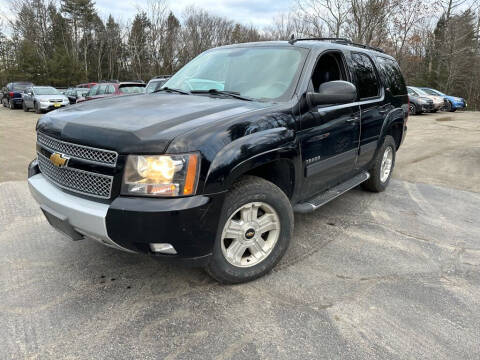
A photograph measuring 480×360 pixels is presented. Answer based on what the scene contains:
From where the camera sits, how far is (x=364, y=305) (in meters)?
2.68

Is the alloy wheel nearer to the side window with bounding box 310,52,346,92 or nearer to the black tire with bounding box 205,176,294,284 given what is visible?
the black tire with bounding box 205,176,294,284

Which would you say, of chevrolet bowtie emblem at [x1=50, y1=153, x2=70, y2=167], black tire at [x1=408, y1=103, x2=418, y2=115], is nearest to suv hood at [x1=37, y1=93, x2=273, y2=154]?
chevrolet bowtie emblem at [x1=50, y1=153, x2=70, y2=167]

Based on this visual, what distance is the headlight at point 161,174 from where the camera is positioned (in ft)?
7.43

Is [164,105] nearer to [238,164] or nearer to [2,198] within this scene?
[238,164]

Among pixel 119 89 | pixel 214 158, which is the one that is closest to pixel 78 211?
pixel 214 158

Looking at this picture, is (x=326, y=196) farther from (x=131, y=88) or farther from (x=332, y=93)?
(x=131, y=88)

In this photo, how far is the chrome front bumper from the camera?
7.67 ft

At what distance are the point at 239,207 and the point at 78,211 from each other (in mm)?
1093

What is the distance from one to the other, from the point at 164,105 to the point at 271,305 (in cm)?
178

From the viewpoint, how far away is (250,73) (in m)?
3.55

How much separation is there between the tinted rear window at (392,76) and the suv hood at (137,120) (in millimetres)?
2751

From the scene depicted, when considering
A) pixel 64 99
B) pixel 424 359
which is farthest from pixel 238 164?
pixel 64 99

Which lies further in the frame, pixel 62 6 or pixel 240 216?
pixel 62 6

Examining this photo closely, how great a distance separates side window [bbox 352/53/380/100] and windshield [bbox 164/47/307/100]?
1023 millimetres
